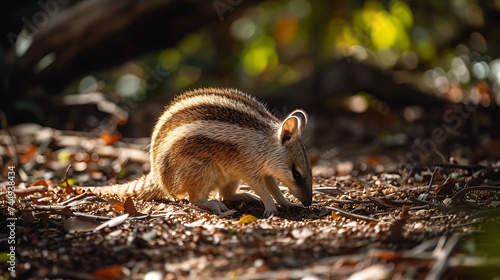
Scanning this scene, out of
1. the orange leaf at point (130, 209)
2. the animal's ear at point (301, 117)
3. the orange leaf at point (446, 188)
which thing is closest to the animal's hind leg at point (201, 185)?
the orange leaf at point (130, 209)

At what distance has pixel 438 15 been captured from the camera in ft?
33.2

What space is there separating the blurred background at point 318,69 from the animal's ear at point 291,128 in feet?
6.96

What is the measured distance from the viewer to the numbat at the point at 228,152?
4539 mm

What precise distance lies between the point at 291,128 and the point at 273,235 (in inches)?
53.1

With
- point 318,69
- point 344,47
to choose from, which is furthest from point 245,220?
point 344,47

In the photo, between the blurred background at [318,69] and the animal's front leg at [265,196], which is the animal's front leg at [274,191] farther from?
the blurred background at [318,69]

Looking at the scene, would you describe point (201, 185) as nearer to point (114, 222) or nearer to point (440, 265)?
point (114, 222)

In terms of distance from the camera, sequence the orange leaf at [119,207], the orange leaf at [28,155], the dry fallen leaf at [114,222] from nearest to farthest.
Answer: the dry fallen leaf at [114,222] → the orange leaf at [119,207] → the orange leaf at [28,155]

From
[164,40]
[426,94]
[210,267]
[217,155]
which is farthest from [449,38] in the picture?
[210,267]

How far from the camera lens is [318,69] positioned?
9.41 meters

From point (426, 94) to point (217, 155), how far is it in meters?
5.40

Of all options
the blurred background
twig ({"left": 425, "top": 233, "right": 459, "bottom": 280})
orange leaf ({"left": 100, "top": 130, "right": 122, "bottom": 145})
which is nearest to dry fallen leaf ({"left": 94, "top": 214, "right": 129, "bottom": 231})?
twig ({"left": 425, "top": 233, "right": 459, "bottom": 280})

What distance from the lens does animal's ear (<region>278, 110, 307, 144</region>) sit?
448 cm

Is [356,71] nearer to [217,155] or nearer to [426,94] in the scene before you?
[426,94]
